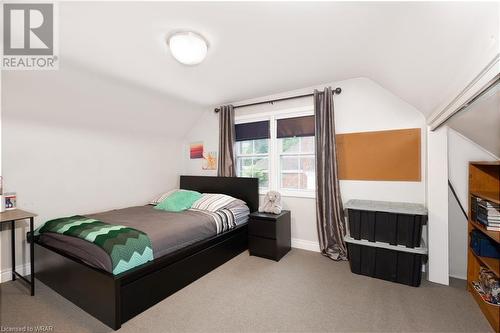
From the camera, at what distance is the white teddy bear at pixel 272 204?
3159 millimetres

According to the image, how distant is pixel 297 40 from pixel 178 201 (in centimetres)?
257

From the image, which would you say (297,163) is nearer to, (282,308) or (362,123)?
(362,123)

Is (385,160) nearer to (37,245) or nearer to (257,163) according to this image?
(257,163)

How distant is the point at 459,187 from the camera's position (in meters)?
2.34

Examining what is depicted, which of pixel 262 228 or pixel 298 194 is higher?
pixel 298 194

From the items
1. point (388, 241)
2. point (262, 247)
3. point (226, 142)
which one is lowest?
point (262, 247)

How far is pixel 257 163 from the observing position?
3.82 meters

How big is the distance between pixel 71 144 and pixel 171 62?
1.76 meters

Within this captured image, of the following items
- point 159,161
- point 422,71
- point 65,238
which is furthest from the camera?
point 159,161

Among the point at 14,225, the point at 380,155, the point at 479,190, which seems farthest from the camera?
the point at 380,155

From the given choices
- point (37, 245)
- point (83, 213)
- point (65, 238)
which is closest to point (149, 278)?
point (65, 238)

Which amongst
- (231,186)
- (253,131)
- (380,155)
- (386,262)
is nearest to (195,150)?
(231,186)

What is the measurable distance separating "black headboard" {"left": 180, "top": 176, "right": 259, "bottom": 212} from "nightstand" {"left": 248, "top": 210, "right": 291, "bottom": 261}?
1.51 ft

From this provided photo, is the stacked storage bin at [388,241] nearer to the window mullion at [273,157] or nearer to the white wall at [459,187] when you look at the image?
the white wall at [459,187]
